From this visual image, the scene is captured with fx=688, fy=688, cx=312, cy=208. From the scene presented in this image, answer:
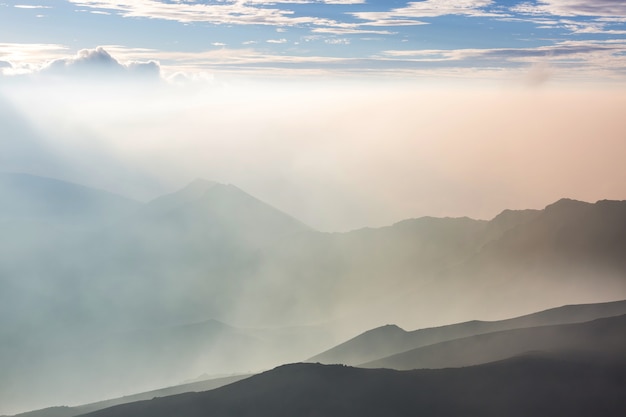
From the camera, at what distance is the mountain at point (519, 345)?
479ft

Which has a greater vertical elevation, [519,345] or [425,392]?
[519,345]

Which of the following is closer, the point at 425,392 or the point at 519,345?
the point at 425,392

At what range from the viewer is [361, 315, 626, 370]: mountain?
479ft

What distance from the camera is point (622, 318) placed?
159 meters

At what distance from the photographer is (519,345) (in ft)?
538

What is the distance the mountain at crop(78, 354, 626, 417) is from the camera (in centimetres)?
11938

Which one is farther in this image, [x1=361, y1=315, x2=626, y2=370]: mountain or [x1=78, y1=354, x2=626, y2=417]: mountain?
[x1=361, y1=315, x2=626, y2=370]: mountain

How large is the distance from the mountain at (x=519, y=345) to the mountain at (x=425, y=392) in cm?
1022

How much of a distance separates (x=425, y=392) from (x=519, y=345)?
4529 centimetres

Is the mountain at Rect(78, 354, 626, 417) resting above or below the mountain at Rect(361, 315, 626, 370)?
below

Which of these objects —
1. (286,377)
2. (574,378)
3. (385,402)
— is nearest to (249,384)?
(286,377)

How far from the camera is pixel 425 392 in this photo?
129 meters

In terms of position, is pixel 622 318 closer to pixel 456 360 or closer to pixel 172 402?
pixel 456 360

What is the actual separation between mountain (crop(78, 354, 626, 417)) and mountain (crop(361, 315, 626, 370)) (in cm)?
1022
